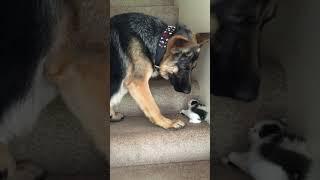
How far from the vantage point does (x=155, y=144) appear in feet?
3.67

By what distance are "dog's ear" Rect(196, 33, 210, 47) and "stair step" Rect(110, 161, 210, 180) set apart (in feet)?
1.03

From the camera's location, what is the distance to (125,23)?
3.54ft

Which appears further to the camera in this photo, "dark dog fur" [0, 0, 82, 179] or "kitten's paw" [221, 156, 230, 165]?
"kitten's paw" [221, 156, 230, 165]

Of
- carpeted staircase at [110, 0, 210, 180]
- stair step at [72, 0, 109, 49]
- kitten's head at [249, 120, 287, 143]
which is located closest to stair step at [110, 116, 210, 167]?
carpeted staircase at [110, 0, 210, 180]

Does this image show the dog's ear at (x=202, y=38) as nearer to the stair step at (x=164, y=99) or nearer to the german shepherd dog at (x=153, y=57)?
the german shepherd dog at (x=153, y=57)

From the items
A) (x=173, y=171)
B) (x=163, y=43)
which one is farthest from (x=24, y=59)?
(x=173, y=171)

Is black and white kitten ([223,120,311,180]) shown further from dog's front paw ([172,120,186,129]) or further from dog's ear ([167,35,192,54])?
dog's ear ([167,35,192,54])

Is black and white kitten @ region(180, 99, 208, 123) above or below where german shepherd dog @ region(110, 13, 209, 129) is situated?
below

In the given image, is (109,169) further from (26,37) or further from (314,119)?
(314,119)

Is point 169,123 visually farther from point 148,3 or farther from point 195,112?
point 148,3

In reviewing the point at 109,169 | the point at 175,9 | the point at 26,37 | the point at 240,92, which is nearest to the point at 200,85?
the point at 240,92

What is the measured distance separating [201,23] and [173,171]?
1.28ft

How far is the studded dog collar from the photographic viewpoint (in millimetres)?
1100

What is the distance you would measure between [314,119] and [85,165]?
60cm
